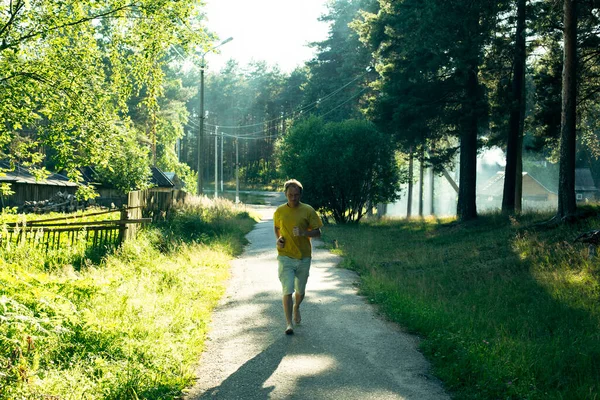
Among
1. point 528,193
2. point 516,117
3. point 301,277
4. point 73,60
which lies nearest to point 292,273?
point 301,277

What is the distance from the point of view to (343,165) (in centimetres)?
3194

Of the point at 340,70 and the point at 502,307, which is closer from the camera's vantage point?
the point at 502,307

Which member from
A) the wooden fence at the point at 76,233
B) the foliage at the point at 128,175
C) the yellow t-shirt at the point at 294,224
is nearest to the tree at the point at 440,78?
the wooden fence at the point at 76,233

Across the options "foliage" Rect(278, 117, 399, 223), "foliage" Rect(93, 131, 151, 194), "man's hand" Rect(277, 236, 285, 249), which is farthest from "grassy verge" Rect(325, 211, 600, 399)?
"foliage" Rect(93, 131, 151, 194)

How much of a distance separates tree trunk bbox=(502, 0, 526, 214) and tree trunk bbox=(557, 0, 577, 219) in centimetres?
686

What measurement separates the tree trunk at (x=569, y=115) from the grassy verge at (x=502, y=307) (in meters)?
1.07

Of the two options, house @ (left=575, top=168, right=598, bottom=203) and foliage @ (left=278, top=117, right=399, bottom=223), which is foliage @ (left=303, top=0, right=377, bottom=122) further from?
house @ (left=575, top=168, right=598, bottom=203)

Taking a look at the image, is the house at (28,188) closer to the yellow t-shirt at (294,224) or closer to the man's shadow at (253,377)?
the yellow t-shirt at (294,224)

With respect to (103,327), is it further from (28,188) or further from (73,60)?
(28,188)

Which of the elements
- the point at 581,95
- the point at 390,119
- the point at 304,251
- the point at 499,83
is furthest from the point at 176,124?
the point at 304,251

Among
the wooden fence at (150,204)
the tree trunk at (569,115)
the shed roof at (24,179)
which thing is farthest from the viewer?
the shed roof at (24,179)

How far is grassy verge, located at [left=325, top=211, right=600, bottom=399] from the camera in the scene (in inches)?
228

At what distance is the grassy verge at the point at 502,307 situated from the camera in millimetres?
5781

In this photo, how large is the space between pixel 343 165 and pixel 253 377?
26384 mm
